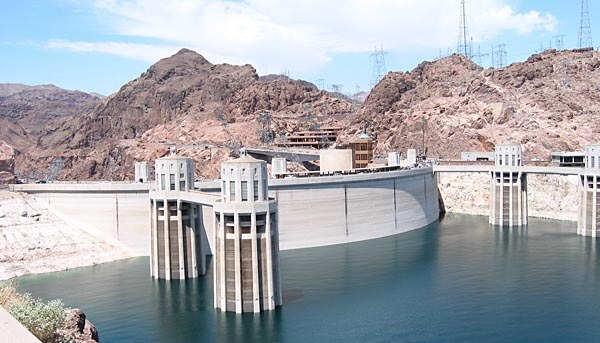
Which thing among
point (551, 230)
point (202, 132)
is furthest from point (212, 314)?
point (202, 132)

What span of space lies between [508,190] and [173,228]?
52690 mm

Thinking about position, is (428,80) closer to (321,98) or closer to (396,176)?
(321,98)

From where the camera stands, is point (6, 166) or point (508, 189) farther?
point (508, 189)

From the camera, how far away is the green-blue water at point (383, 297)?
43.5m

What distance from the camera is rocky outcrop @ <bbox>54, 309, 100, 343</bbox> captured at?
2658 centimetres

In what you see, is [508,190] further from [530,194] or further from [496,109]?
[496,109]

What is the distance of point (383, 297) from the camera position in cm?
5222

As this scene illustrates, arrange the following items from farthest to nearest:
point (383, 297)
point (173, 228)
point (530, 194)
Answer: point (530, 194), point (173, 228), point (383, 297)

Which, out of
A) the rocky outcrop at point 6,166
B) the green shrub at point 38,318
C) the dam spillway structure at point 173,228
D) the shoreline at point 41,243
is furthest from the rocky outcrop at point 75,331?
the rocky outcrop at point 6,166

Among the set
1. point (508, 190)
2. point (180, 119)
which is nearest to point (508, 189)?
point (508, 190)

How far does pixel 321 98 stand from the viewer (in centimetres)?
17400

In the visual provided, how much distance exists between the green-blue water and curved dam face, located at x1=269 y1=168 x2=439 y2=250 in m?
2.73

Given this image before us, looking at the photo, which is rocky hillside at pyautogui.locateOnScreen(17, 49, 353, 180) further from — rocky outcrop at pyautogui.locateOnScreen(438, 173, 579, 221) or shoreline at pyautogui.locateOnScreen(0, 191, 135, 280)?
shoreline at pyautogui.locateOnScreen(0, 191, 135, 280)

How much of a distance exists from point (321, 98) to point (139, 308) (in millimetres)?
129637
